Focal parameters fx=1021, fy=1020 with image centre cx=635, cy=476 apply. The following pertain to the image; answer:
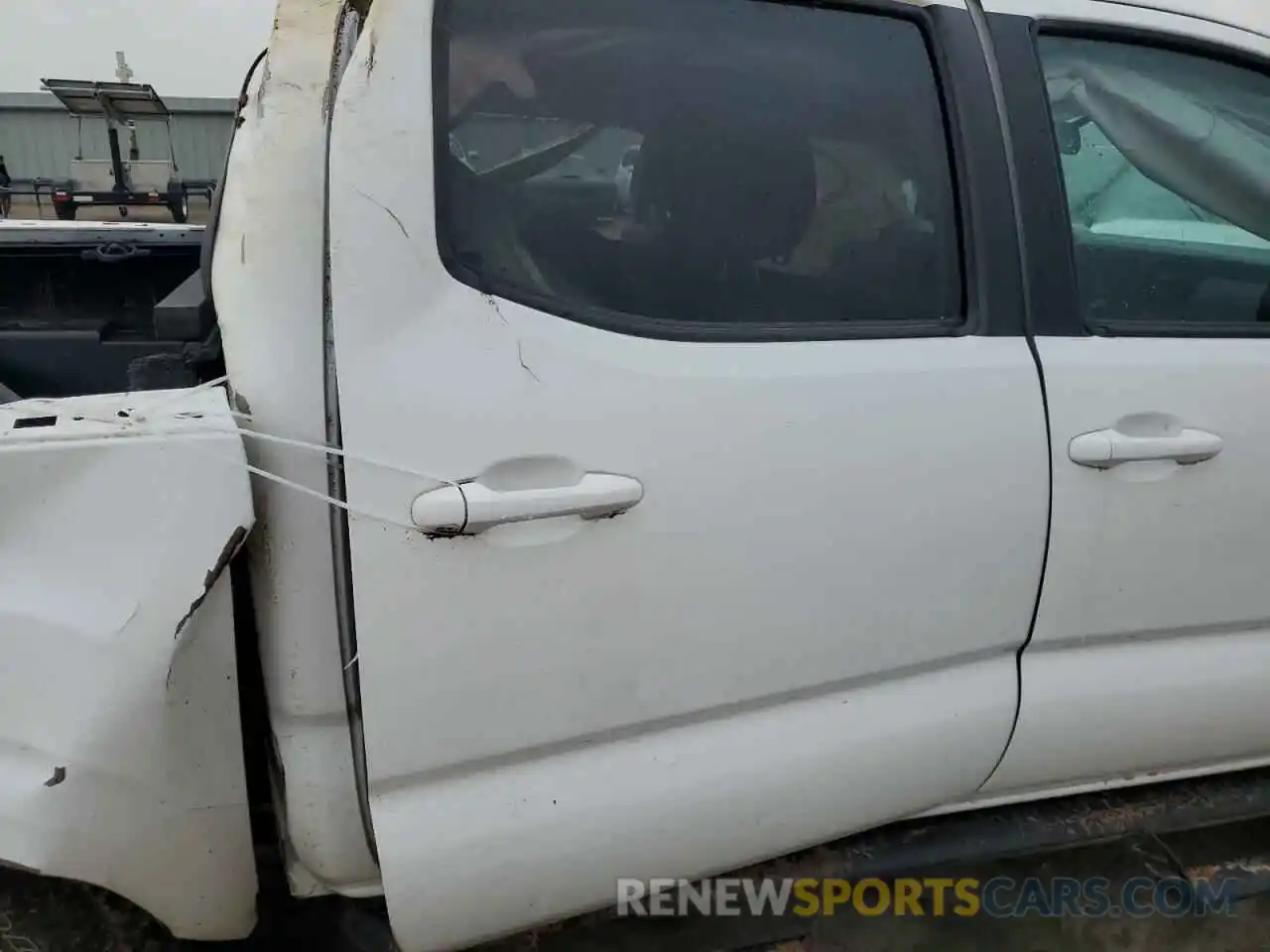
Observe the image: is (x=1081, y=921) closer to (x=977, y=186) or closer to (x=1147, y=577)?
(x=1147, y=577)

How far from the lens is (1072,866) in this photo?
210 cm

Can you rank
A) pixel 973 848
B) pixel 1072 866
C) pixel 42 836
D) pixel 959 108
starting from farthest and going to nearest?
1. pixel 1072 866
2. pixel 973 848
3. pixel 959 108
4. pixel 42 836

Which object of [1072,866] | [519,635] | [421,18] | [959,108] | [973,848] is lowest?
[1072,866]

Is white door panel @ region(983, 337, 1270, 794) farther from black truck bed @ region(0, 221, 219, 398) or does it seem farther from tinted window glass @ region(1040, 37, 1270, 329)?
black truck bed @ region(0, 221, 219, 398)

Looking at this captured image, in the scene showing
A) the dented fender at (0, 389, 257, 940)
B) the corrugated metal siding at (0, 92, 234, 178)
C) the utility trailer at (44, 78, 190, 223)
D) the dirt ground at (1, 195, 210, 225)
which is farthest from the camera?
the corrugated metal siding at (0, 92, 234, 178)

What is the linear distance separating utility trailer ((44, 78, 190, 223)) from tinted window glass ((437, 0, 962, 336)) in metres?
11.9

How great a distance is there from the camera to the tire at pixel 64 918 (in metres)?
1.34

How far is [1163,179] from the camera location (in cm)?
193

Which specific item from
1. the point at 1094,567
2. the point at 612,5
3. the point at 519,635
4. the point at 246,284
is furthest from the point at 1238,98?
the point at 246,284

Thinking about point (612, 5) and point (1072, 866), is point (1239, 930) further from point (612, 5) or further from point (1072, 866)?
point (612, 5)

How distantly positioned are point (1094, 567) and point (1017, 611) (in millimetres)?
159

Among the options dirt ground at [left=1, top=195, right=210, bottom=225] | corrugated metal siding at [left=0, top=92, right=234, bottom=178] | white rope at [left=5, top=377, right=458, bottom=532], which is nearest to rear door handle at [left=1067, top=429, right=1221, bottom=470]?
white rope at [left=5, top=377, right=458, bottom=532]

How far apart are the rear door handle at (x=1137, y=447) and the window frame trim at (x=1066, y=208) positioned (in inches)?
7.1

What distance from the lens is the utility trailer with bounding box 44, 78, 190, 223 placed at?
38.1ft
